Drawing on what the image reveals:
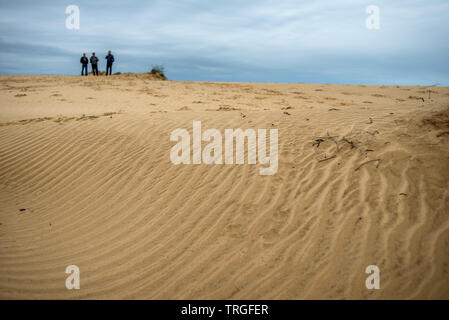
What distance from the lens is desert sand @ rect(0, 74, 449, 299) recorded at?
2.70 meters

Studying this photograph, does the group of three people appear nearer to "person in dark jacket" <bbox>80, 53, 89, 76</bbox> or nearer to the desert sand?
"person in dark jacket" <bbox>80, 53, 89, 76</bbox>

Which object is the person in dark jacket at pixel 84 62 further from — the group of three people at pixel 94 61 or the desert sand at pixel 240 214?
the desert sand at pixel 240 214

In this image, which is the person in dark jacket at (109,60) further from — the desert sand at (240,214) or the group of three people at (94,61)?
the desert sand at (240,214)

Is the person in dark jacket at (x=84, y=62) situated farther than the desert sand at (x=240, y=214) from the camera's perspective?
Yes

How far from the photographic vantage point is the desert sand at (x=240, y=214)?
2.70 m

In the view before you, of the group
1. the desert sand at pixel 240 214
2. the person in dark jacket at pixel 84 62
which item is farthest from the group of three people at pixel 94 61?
the desert sand at pixel 240 214

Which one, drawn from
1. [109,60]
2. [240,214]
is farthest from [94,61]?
[240,214]

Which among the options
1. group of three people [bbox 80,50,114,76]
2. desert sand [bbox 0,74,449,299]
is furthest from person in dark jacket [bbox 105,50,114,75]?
desert sand [bbox 0,74,449,299]

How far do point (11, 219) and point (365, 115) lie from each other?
21.5ft

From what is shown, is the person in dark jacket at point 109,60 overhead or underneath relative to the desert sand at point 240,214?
overhead

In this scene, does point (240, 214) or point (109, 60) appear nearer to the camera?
point (240, 214)

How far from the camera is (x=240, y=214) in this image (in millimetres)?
3562

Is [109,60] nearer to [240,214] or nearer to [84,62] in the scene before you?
[84,62]
